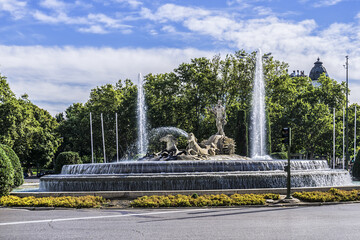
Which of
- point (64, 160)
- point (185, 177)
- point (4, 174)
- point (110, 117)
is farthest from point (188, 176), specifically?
point (110, 117)

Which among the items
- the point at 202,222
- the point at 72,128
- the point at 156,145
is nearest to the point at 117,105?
the point at 156,145

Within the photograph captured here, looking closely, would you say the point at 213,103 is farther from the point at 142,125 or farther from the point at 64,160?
the point at 64,160

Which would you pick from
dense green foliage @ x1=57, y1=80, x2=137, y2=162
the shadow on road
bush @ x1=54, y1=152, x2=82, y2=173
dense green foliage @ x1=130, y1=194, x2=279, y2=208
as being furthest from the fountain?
dense green foliage @ x1=57, y1=80, x2=137, y2=162

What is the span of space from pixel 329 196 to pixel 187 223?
311 inches

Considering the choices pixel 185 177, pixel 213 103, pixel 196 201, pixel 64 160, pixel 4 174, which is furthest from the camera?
pixel 213 103

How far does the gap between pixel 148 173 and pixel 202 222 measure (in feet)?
31.4

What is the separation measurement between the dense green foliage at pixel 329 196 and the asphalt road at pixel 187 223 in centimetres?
116

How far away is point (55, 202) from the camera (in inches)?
643

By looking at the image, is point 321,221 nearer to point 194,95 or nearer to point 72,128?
point 194,95

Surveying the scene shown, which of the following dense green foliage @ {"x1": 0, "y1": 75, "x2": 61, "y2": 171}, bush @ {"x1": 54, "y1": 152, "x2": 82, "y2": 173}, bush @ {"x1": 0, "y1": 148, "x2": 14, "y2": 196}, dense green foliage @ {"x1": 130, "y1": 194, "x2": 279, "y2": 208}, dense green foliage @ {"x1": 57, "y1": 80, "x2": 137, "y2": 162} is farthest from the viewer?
dense green foliage @ {"x1": 57, "y1": 80, "x2": 137, "y2": 162}

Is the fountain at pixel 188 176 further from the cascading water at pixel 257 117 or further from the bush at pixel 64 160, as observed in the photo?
the cascading water at pixel 257 117

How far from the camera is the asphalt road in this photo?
1014 cm

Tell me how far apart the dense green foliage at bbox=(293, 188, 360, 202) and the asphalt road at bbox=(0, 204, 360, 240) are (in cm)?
116

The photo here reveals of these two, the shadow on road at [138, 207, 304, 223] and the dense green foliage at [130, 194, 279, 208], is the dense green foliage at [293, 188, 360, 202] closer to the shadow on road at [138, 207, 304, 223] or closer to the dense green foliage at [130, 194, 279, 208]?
the dense green foliage at [130, 194, 279, 208]
